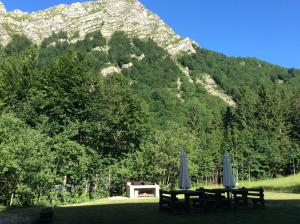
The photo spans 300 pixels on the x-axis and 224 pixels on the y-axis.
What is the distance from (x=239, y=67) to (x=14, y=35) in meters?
87.1

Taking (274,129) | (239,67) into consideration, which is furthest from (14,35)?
(274,129)

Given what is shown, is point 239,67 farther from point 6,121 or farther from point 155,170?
point 6,121

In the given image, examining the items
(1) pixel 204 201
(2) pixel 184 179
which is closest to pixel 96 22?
(2) pixel 184 179

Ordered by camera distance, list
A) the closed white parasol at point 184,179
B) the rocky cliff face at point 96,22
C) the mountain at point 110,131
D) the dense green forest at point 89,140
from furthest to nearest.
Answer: the rocky cliff face at point 96,22 → the mountain at point 110,131 → the dense green forest at point 89,140 → the closed white parasol at point 184,179

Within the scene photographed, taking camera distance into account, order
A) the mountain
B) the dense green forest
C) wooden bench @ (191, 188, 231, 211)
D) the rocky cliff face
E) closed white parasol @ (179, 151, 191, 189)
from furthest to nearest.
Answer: the rocky cliff face, the mountain, the dense green forest, closed white parasol @ (179, 151, 191, 189), wooden bench @ (191, 188, 231, 211)

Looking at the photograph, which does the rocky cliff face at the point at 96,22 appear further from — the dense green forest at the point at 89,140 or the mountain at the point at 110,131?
the dense green forest at the point at 89,140

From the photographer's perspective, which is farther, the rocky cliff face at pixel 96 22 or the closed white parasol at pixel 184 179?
the rocky cliff face at pixel 96 22

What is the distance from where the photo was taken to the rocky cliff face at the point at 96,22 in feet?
484

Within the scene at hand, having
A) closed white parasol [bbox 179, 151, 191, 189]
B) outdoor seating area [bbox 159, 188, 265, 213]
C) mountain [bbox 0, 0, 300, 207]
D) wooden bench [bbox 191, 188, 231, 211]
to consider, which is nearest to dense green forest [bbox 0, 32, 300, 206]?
mountain [bbox 0, 0, 300, 207]

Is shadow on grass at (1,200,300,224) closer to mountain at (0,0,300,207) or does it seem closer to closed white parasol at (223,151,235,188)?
closed white parasol at (223,151,235,188)

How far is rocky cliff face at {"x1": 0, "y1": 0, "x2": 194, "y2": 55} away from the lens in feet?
484

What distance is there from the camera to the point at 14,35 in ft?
427

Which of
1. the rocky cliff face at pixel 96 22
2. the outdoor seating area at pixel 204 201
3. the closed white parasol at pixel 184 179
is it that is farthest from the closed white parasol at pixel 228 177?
the rocky cliff face at pixel 96 22

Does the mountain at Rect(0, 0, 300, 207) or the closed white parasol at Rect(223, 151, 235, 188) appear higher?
the mountain at Rect(0, 0, 300, 207)
